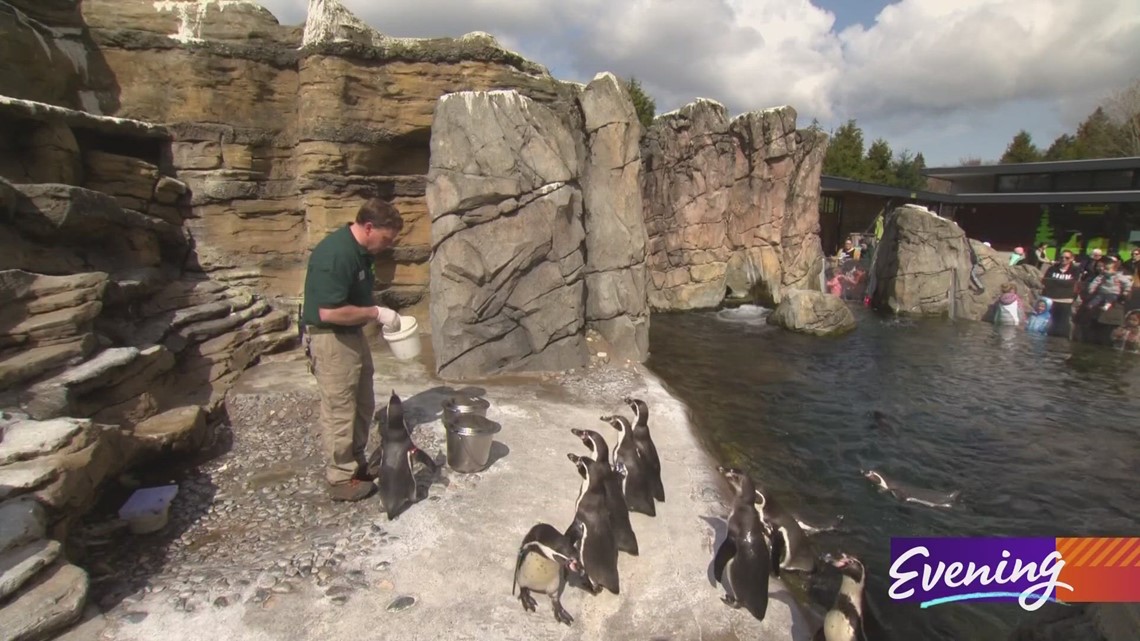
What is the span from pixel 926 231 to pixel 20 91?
18.6m

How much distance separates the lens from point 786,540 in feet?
13.9

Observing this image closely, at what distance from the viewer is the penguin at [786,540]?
4.20 m

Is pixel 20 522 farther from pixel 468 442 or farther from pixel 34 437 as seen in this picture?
pixel 468 442

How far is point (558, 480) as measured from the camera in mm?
4812

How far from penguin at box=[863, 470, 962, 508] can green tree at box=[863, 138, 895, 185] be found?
110ft

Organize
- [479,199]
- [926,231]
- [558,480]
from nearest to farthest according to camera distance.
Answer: [558,480], [479,199], [926,231]

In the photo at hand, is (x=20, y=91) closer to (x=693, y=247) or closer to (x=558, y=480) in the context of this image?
(x=558, y=480)

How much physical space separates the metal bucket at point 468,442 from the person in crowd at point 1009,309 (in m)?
15.4

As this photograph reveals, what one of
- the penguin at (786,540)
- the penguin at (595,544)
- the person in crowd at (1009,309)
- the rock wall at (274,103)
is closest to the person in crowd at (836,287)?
the person in crowd at (1009,309)

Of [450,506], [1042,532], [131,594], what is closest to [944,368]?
[1042,532]

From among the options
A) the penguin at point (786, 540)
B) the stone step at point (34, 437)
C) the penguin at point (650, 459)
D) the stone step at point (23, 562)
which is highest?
the stone step at point (34, 437)

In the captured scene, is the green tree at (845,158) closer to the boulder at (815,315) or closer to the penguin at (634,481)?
the boulder at (815,315)

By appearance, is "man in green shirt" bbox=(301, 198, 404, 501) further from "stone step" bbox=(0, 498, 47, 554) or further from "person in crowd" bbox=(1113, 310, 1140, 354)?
"person in crowd" bbox=(1113, 310, 1140, 354)

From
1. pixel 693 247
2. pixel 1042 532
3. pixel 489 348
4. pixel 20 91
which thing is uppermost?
pixel 20 91
